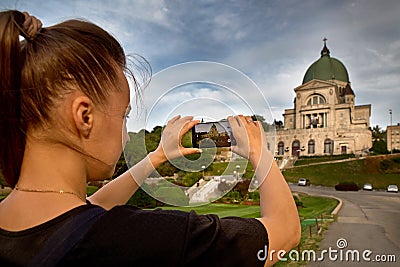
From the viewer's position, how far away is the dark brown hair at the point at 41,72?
2.44 feet

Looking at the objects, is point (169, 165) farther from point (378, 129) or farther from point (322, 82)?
point (378, 129)

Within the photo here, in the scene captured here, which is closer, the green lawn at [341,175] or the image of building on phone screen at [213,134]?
the image of building on phone screen at [213,134]

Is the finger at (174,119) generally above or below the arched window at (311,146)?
below

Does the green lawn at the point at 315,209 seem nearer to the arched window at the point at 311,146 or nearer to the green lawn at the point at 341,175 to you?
the green lawn at the point at 341,175

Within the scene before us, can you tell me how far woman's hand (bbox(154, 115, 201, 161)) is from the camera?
1.09 meters

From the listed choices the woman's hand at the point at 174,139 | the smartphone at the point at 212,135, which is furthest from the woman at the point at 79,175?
the woman's hand at the point at 174,139

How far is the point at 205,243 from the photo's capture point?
0.69m

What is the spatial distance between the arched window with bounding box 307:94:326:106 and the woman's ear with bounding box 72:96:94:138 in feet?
183

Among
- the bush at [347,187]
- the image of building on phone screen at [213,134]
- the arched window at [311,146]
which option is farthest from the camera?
the arched window at [311,146]

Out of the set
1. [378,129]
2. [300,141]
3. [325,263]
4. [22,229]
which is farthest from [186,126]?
[378,129]

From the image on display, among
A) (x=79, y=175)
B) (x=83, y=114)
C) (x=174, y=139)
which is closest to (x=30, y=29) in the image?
(x=83, y=114)

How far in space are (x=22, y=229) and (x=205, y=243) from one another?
0.35 meters

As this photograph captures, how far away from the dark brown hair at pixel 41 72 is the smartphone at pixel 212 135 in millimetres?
335

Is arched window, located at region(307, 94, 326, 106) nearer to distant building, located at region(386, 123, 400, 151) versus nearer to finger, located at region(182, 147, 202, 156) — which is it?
distant building, located at region(386, 123, 400, 151)
